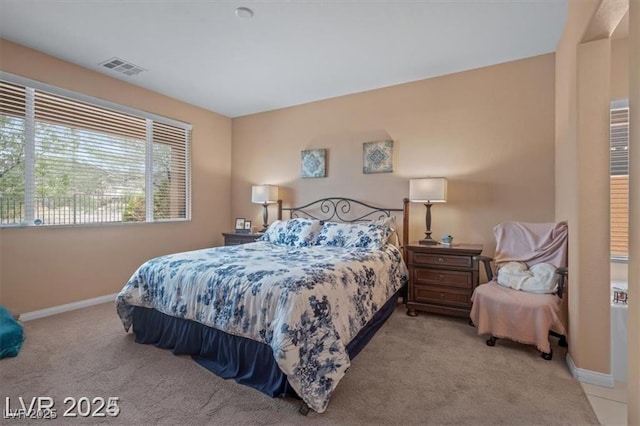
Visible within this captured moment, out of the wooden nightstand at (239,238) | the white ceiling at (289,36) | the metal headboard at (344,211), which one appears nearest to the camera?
the white ceiling at (289,36)

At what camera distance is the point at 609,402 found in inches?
71.0

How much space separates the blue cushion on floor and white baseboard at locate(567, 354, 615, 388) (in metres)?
4.08

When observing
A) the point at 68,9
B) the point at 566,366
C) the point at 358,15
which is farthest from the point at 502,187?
the point at 68,9

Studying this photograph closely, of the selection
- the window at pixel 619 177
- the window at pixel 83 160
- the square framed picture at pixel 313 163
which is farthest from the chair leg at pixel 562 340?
the window at pixel 83 160

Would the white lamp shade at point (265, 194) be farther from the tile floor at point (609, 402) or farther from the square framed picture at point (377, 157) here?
the tile floor at point (609, 402)

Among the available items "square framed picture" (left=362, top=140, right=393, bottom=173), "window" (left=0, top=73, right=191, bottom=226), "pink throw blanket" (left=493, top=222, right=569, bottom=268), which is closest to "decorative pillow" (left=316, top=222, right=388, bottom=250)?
"square framed picture" (left=362, top=140, right=393, bottom=173)

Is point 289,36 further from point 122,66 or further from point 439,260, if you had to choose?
point 439,260

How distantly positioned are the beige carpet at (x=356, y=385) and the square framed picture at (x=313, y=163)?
250 centimetres

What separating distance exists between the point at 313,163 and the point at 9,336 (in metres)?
3.55

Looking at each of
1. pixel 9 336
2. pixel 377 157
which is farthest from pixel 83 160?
pixel 377 157

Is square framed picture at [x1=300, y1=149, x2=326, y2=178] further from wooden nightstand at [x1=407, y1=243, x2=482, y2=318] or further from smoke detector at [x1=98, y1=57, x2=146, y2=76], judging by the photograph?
smoke detector at [x1=98, y1=57, x2=146, y2=76]

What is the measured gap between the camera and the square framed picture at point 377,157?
12.8ft

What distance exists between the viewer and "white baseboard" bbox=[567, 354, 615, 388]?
77.0 inches

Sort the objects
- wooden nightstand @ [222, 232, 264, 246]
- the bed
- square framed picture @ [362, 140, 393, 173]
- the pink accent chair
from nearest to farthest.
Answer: the bed, the pink accent chair, square framed picture @ [362, 140, 393, 173], wooden nightstand @ [222, 232, 264, 246]
